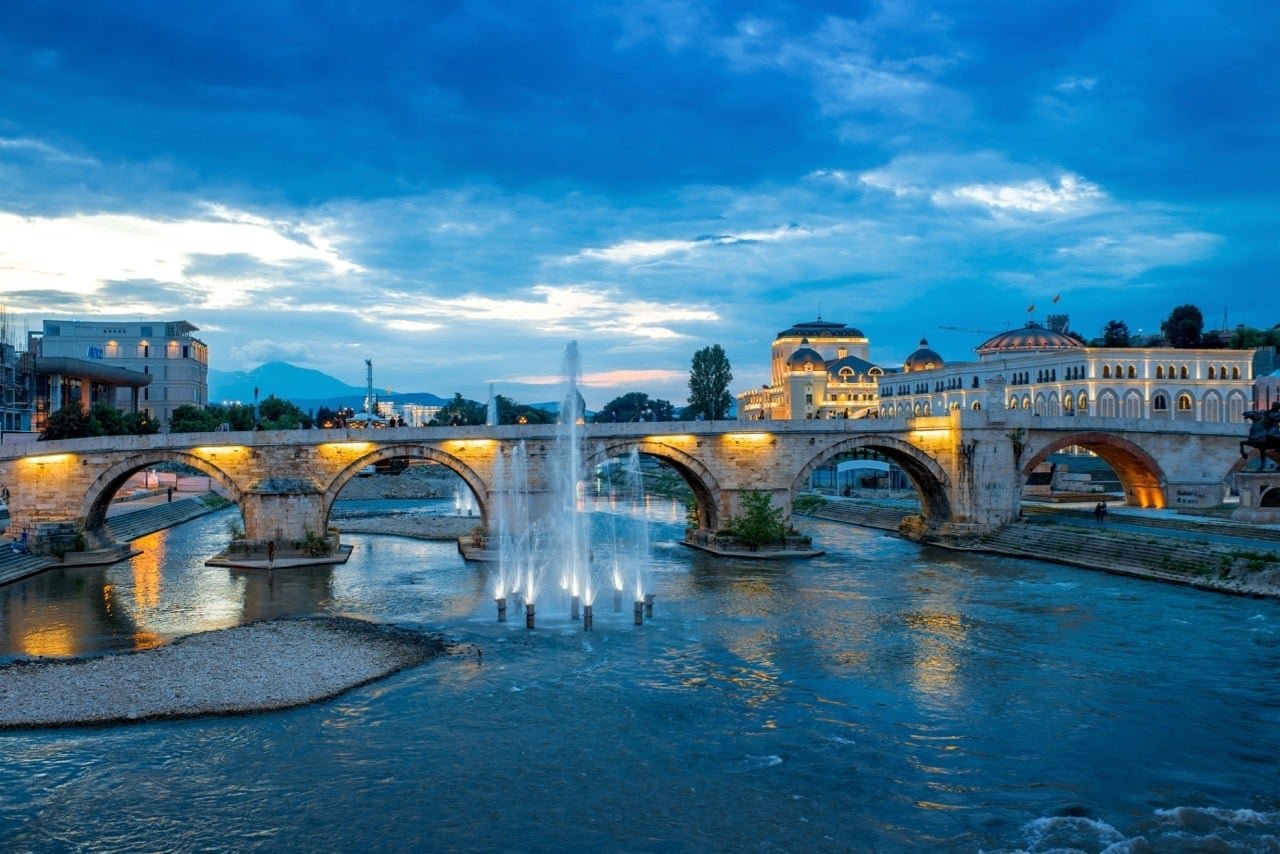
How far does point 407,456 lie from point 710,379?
55.6m

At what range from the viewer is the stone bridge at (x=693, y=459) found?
38219 millimetres

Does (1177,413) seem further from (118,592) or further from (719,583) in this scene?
(118,592)

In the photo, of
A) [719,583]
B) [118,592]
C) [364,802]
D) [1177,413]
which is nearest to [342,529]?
[118,592]

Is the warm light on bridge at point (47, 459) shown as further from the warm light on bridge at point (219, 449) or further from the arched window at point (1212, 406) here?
the arched window at point (1212, 406)

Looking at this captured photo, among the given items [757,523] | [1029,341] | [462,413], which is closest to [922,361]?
[1029,341]

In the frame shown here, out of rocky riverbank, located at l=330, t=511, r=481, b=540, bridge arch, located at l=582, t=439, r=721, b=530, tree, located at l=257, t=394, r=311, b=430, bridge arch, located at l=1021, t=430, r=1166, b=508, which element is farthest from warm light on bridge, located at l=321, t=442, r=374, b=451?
tree, located at l=257, t=394, r=311, b=430

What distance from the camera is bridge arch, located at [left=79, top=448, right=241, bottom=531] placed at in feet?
126

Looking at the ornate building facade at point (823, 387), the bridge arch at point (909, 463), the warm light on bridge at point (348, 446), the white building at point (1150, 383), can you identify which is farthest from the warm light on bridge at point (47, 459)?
the ornate building facade at point (823, 387)

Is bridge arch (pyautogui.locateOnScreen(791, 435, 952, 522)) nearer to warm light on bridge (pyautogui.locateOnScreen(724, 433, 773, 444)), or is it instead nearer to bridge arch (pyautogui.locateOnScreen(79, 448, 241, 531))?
warm light on bridge (pyautogui.locateOnScreen(724, 433, 773, 444))

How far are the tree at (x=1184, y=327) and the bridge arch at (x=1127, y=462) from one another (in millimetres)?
55373

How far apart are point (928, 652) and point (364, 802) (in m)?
13.6

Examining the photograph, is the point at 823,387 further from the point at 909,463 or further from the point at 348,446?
the point at 348,446

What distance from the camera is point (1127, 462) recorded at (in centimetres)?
4738

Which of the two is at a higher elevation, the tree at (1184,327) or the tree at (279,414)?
the tree at (1184,327)
